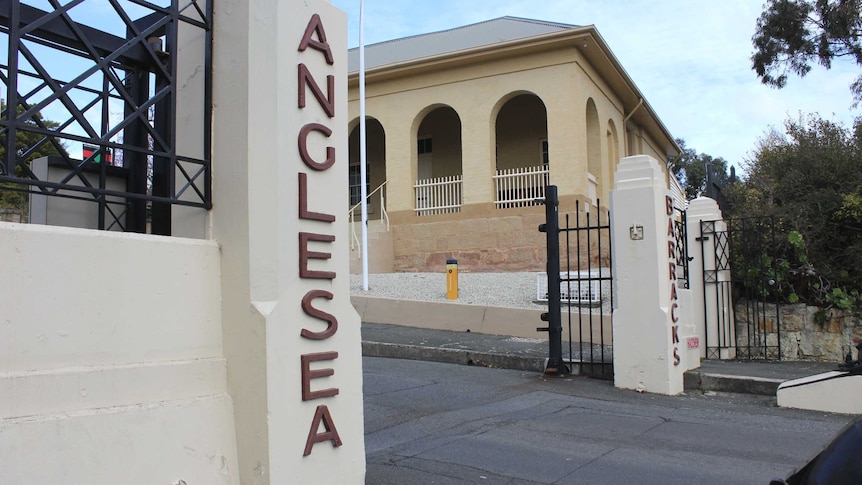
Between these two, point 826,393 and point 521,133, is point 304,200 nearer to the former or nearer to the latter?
point 826,393

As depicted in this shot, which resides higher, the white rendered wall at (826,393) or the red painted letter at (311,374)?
the red painted letter at (311,374)

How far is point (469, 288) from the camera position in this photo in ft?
50.3

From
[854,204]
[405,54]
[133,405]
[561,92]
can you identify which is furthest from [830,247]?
[405,54]

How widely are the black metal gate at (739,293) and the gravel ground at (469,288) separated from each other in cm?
207

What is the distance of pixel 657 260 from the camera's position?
826 centimetres

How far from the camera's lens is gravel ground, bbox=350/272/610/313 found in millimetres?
13602

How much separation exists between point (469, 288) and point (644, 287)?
718 cm

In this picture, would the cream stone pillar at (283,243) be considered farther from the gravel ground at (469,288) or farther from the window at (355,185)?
the window at (355,185)

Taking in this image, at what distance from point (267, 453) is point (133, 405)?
74cm

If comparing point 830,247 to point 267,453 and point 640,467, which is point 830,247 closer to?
point 640,467

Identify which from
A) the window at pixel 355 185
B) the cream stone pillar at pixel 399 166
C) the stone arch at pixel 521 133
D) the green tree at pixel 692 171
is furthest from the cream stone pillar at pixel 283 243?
the green tree at pixel 692 171

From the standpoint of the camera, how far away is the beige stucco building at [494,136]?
18.3 meters

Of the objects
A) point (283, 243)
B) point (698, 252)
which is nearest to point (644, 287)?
point (698, 252)

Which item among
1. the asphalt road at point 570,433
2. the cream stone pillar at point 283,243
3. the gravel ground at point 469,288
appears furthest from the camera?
the gravel ground at point 469,288
